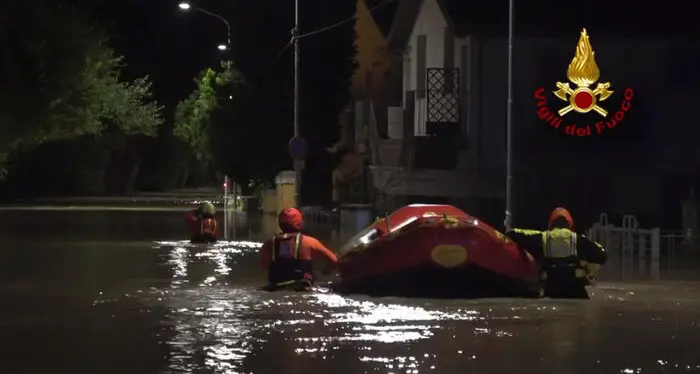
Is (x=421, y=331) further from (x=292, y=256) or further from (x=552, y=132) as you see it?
(x=552, y=132)

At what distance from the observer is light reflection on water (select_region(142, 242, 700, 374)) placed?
1216 cm

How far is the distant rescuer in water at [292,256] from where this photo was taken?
17891 mm

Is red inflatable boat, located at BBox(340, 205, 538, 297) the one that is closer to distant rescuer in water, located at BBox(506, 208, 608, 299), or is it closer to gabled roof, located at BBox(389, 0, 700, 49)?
distant rescuer in water, located at BBox(506, 208, 608, 299)

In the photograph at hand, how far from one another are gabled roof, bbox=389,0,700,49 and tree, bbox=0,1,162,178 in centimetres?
1126

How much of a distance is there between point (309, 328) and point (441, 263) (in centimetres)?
375

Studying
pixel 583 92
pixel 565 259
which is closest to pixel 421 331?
pixel 565 259

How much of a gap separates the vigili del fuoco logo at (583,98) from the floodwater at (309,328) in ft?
34.0

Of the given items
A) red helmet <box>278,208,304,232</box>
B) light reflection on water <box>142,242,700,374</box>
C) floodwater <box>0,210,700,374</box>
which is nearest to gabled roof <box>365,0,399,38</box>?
floodwater <box>0,210,700,374</box>

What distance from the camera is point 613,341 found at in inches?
542

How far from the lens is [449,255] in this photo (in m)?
17.8

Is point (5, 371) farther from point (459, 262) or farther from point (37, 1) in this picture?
point (37, 1)

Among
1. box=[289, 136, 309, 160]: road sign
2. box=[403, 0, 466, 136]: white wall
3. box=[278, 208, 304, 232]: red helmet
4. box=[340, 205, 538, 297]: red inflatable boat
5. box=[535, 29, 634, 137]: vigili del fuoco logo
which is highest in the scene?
box=[403, 0, 466, 136]: white wall

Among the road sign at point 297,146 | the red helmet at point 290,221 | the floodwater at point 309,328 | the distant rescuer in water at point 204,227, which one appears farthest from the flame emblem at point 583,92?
the red helmet at point 290,221

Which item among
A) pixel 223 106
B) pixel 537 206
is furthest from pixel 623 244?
pixel 223 106
